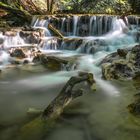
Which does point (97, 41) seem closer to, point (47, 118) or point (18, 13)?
point (18, 13)

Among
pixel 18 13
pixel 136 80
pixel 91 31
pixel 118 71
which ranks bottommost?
pixel 136 80

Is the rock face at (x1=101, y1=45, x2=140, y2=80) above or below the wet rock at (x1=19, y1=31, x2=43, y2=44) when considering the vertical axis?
below

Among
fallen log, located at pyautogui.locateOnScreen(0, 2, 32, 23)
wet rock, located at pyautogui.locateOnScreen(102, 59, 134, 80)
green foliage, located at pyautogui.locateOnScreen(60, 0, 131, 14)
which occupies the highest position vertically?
green foliage, located at pyautogui.locateOnScreen(60, 0, 131, 14)

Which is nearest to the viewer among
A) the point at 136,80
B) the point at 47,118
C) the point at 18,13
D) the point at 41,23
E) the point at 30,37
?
the point at 47,118

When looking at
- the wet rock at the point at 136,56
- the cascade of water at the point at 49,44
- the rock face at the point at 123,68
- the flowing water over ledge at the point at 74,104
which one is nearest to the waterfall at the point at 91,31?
the cascade of water at the point at 49,44

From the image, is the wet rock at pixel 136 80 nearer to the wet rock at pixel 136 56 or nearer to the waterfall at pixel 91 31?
the wet rock at pixel 136 56

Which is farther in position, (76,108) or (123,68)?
(123,68)

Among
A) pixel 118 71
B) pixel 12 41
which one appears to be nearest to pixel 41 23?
pixel 12 41

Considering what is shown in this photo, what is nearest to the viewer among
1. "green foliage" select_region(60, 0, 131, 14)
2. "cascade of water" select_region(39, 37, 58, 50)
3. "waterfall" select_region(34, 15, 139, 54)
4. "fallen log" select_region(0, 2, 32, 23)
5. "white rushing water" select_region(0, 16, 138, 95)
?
"white rushing water" select_region(0, 16, 138, 95)

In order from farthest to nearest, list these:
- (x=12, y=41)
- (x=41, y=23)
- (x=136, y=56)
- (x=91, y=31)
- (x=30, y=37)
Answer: (x=41, y=23) → (x=91, y=31) → (x=30, y=37) → (x=12, y=41) → (x=136, y=56)

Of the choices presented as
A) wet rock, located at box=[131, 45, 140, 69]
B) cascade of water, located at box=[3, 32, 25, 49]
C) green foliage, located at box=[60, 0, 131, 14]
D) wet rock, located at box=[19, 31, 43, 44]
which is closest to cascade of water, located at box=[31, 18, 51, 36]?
wet rock, located at box=[19, 31, 43, 44]

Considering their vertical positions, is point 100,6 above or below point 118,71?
above

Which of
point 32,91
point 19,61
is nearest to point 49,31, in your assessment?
point 19,61

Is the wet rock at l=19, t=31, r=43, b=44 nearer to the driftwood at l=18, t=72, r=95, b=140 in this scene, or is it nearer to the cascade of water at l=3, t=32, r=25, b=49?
the cascade of water at l=3, t=32, r=25, b=49
